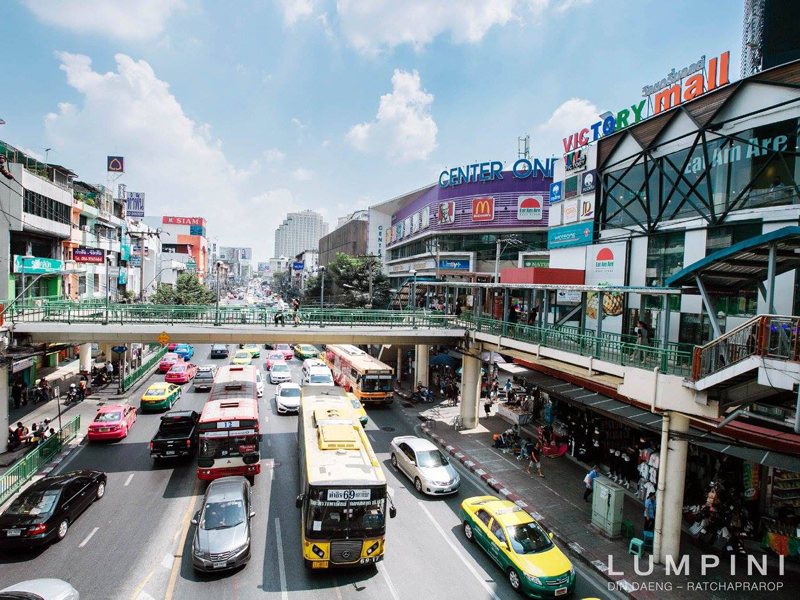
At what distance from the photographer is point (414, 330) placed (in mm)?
25047

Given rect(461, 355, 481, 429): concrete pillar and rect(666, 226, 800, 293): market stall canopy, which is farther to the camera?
rect(461, 355, 481, 429): concrete pillar

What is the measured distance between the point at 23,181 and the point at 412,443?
28.0m

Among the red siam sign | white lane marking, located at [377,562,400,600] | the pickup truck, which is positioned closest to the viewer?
white lane marking, located at [377,562,400,600]

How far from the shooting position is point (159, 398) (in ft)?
93.8

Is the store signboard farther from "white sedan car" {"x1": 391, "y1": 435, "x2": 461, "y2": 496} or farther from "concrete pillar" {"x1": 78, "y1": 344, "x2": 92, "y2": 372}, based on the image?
"concrete pillar" {"x1": 78, "y1": 344, "x2": 92, "y2": 372}

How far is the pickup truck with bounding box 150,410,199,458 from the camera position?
→ 1955 centimetres

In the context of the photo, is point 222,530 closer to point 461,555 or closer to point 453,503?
point 461,555

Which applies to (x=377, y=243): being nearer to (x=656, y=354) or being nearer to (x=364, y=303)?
(x=364, y=303)

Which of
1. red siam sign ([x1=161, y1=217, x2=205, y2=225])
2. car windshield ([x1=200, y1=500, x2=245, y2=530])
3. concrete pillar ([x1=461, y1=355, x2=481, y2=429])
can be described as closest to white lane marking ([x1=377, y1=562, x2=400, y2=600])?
car windshield ([x1=200, y1=500, x2=245, y2=530])

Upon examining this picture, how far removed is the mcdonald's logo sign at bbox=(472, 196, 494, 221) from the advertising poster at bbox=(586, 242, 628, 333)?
22716 millimetres

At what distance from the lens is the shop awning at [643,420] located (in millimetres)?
12438

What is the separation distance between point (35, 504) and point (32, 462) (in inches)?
244

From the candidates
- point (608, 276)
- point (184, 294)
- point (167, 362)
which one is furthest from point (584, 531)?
point (184, 294)

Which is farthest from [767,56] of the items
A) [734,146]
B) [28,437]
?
[28,437]
